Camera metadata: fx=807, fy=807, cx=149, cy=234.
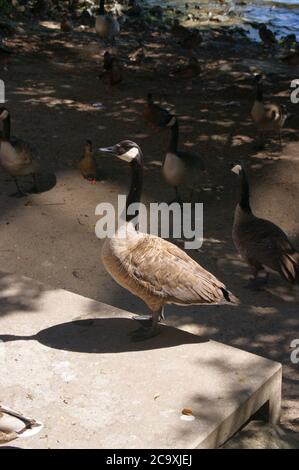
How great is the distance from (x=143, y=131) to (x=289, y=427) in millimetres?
7141

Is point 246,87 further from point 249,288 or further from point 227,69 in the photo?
point 249,288

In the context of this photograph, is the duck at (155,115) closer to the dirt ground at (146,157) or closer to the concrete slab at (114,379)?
the dirt ground at (146,157)

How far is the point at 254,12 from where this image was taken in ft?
72.2

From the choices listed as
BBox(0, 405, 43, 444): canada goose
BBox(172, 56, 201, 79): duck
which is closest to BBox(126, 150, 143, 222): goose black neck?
BBox(0, 405, 43, 444): canada goose

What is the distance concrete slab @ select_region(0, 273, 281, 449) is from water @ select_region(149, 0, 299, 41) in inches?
581

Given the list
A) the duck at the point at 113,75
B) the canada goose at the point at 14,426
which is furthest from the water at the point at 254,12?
the canada goose at the point at 14,426

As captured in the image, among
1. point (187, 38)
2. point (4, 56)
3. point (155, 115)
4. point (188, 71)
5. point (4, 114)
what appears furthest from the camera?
point (187, 38)

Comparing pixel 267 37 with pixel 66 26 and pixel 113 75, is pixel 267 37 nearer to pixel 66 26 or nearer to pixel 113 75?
pixel 66 26

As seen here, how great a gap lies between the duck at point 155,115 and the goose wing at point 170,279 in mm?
5202

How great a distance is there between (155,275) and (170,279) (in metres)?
0.11

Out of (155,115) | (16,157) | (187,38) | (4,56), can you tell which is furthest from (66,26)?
(16,157)

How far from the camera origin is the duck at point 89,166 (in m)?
10.4

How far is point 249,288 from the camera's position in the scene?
27.2 feet

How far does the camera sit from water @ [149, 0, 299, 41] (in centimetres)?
2062
